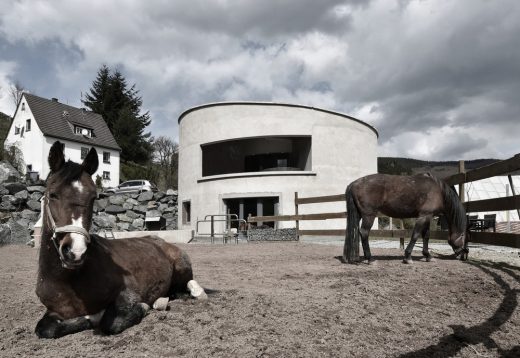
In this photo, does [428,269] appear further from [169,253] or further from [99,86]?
[99,86]

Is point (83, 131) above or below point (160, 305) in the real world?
above

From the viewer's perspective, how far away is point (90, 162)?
306 centimetres

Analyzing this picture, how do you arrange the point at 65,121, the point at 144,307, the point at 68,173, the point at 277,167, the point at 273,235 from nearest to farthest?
1. the point at 68,173
2. the point at 144,307
3. the point at 273,235
4. the point at 277,167
5. the point at 65,121

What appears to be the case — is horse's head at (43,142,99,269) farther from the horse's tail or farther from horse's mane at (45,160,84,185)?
the horse's tail

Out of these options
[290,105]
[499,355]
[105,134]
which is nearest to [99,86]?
[105,134]

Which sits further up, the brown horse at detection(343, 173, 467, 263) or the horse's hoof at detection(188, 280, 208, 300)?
the brown horse at detection(343, 173, 467, 263)

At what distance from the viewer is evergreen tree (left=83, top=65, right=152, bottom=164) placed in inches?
1778

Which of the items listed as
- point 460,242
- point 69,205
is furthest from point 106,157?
point 69,205

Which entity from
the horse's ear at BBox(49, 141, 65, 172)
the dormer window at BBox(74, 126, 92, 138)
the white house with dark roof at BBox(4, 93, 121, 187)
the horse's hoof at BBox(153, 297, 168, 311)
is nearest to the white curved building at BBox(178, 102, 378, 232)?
the horse's hoof at BBox(153, 297, 168, 311)

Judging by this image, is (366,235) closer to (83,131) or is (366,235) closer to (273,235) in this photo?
(273,235)

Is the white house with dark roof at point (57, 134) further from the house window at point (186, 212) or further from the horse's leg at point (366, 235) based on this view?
the horse's leg at point (366, 235)

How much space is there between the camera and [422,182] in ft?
24.3

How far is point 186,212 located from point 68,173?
20.4 metres

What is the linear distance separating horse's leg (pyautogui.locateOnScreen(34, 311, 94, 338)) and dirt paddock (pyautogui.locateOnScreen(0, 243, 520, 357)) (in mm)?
53
